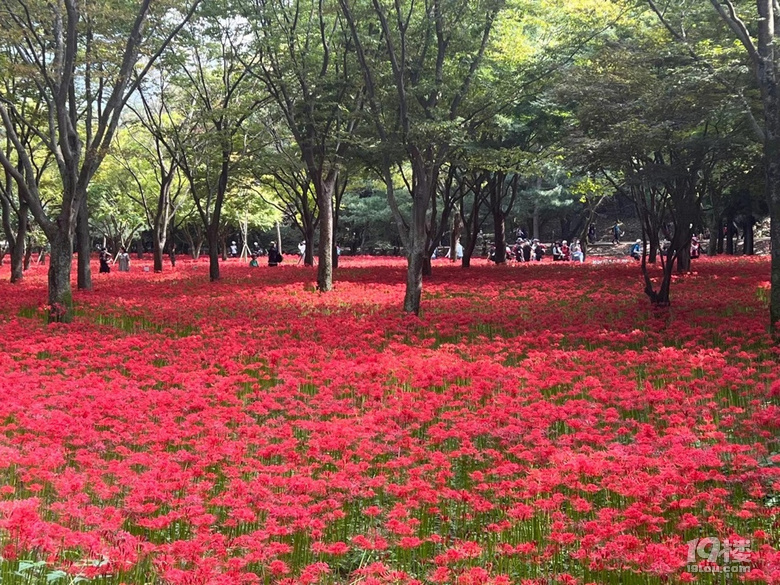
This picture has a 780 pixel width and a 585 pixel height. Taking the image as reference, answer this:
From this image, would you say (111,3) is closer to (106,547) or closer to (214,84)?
(214,84)

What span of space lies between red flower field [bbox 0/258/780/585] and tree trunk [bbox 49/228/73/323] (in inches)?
69.1

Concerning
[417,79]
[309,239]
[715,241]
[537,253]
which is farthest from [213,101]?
[715,241]

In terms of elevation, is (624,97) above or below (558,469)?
above

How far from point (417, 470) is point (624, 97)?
41.6 feet

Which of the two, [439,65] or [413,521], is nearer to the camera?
[413,521]

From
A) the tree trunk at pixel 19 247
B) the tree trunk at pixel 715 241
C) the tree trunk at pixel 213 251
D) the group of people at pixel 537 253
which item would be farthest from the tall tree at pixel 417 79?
the tree trunk at pixel 715 241

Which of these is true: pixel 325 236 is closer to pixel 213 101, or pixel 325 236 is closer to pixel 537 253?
pixel 213 101

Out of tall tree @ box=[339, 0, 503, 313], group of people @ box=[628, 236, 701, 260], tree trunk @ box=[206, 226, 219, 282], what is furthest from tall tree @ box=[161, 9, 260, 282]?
group of people @ box=[628, 236, 701, 260]

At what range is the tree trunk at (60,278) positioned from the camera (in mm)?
14711

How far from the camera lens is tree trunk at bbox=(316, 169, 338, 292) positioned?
21.6 meters

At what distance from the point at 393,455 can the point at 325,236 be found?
51.3ft

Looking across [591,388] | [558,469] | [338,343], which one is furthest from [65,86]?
[558,469]

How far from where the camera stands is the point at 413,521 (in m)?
4.50

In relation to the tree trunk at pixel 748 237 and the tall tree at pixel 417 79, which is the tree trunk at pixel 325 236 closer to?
the tall tree at pixel 417 79
